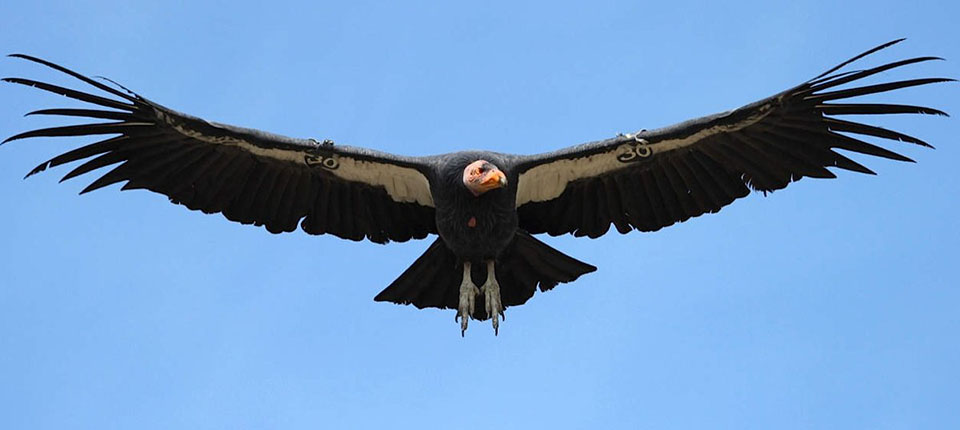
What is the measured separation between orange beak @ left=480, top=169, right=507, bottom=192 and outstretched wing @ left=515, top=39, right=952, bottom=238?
64 cm

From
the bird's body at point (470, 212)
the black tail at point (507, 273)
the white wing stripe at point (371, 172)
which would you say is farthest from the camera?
the black tail at point (507, 273)

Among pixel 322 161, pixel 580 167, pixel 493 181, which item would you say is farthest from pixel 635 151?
pixel 322 161

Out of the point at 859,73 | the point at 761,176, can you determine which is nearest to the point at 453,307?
the point at 761,176

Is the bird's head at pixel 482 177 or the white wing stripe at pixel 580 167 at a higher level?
the white wing stripe at pixel 580 167

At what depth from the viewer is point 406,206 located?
1401 cm

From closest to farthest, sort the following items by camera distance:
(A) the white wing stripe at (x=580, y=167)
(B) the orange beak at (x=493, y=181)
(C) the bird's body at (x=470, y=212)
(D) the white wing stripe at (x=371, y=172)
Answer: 1. (B) the orange beak at (x=493, y=181)
2. (C) the bird's body at (x=470, y=212)
3. (A) the white wing stripe at (x=580, y=167)
4. (D) the white wing stripe at (x=371, y=172)

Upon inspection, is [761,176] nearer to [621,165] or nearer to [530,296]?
[621,165]

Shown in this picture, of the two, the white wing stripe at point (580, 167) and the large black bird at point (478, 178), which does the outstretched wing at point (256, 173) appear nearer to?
the large black bird at point (478, 178)

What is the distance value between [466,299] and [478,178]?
3.52 ft

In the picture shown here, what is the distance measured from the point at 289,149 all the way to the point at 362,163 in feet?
1.98

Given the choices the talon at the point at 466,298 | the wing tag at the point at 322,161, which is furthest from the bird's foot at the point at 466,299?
the wing tag at the point at 322,161

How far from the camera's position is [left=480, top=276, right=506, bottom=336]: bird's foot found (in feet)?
43.8

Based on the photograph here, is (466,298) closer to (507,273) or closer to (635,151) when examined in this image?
(507,273)

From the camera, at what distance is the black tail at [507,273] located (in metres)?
13.6
